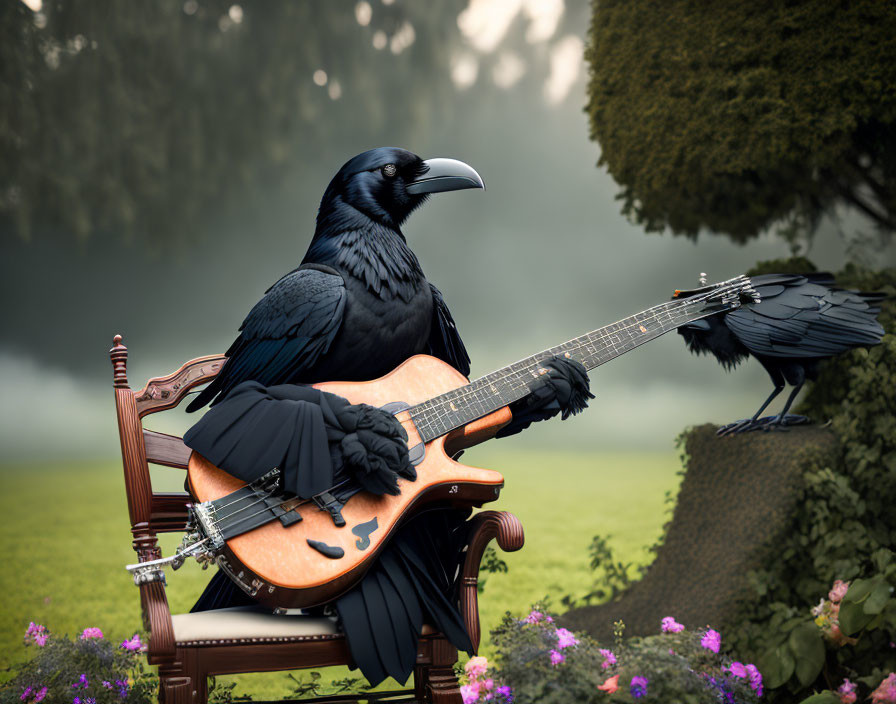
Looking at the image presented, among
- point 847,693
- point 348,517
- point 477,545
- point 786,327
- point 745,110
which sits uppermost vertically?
point 745,110

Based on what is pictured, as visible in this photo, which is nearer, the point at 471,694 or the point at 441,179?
the point at 441,179

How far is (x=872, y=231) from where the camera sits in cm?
407

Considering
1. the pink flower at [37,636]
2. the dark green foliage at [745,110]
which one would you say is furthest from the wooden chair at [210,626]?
the dark green foliage at [745,110]

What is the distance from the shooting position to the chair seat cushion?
161 cm

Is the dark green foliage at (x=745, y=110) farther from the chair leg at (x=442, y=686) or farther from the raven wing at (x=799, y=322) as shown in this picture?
the chair leg at (x=442, y=686)

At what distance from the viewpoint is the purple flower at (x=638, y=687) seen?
188 cm

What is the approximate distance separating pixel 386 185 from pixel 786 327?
1.21 m

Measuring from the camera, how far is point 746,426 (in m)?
3.11

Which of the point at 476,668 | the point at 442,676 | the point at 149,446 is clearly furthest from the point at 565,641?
the point at 149,446

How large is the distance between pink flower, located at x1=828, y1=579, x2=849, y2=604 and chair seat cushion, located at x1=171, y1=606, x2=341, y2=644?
1.87 metres

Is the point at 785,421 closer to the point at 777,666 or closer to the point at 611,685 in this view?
the point at 777,666

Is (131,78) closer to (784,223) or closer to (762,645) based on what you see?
(784,223)

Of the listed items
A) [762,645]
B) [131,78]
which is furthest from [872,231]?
[131,78]

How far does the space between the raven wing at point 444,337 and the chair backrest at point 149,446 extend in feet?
2.18
